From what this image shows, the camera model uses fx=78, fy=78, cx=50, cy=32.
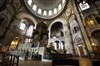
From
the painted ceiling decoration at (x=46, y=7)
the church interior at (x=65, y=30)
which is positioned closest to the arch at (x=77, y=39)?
the church interior at (x=65, y=30)

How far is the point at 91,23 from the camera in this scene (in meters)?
18.2

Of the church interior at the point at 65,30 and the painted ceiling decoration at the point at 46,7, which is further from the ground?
the painted ceiling decoration at the point at 46,7

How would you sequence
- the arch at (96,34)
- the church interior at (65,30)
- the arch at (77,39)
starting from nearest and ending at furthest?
the church interior at (65,30) < the arch at (77,39) < the arch at (96,34)

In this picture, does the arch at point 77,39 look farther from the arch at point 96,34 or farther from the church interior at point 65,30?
the arch at point 96,34

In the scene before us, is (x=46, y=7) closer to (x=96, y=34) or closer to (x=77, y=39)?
(x=77, y=39)

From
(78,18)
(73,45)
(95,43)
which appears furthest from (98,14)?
(73,45)

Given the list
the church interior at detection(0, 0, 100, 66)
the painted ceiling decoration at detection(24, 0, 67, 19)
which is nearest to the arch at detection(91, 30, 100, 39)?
the church interior at detection(0, 0, 100, 66)

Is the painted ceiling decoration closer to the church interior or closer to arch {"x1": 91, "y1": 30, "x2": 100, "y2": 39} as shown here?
the church interior

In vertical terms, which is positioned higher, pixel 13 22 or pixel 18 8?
pixel 18 8

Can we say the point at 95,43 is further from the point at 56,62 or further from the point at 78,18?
the point at 56,62


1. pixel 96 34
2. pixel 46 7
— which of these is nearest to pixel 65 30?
pixel 96 34

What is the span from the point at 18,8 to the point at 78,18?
1538cm

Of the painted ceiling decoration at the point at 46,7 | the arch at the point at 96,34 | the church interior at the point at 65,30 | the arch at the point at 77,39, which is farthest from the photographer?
the painted ceiling decoration at the point at 46,7

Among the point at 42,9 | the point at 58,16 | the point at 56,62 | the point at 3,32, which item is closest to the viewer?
the point at 56,62
